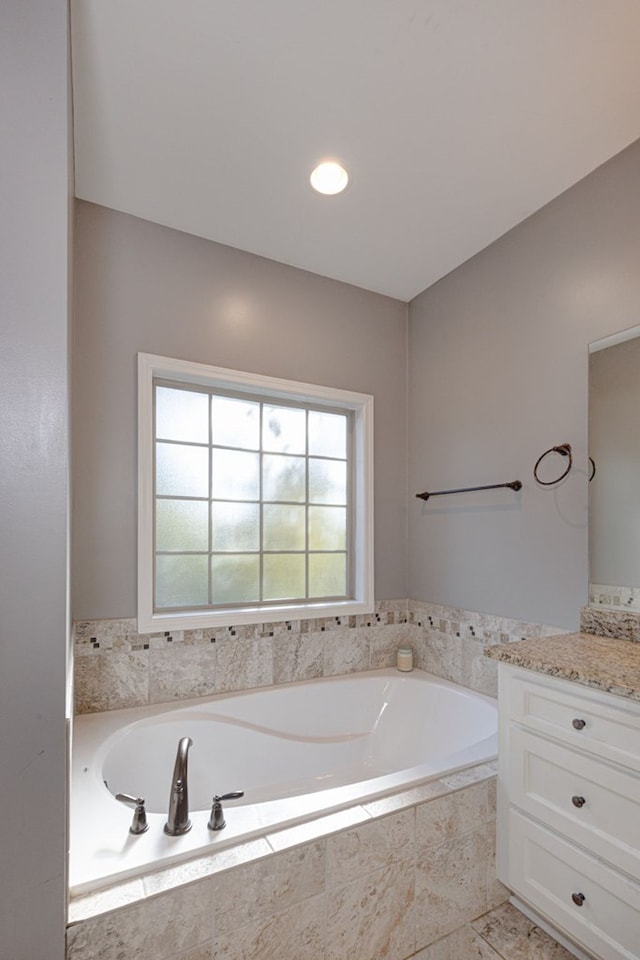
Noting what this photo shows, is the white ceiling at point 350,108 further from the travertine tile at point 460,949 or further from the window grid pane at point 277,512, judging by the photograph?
the travertine tile at point 460,949

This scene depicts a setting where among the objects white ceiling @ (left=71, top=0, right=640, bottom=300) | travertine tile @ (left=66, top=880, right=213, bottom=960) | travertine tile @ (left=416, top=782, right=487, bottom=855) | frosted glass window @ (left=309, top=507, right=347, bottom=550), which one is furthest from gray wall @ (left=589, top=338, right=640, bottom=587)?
travertine tile @ (left=66, top=880, right=213, bottom=960)

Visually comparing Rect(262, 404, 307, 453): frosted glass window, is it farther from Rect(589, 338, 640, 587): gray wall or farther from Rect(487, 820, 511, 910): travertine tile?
Rect(487, 820, 511, 910): travertine tile

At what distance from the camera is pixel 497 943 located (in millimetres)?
1503

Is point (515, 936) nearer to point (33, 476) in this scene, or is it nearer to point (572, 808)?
point (572, 808)

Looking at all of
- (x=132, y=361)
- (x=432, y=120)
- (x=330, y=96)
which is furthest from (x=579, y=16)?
(x=132, y=361)

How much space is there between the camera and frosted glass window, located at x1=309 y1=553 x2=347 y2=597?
2633 millimetres

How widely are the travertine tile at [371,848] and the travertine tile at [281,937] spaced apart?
0.27 feet

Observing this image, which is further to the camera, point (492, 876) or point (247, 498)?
point (247, 498)

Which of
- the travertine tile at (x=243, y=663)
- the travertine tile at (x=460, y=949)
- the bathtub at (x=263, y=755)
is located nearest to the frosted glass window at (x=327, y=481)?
the travertine tile at (x=243, y=663)

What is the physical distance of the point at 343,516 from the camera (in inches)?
108

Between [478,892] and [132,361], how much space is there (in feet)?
8.00

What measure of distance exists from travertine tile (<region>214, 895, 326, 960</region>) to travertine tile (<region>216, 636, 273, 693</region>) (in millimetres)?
1043

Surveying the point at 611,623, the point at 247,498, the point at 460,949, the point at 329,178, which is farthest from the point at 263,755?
the point at 329,178

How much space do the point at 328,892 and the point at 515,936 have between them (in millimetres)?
746
